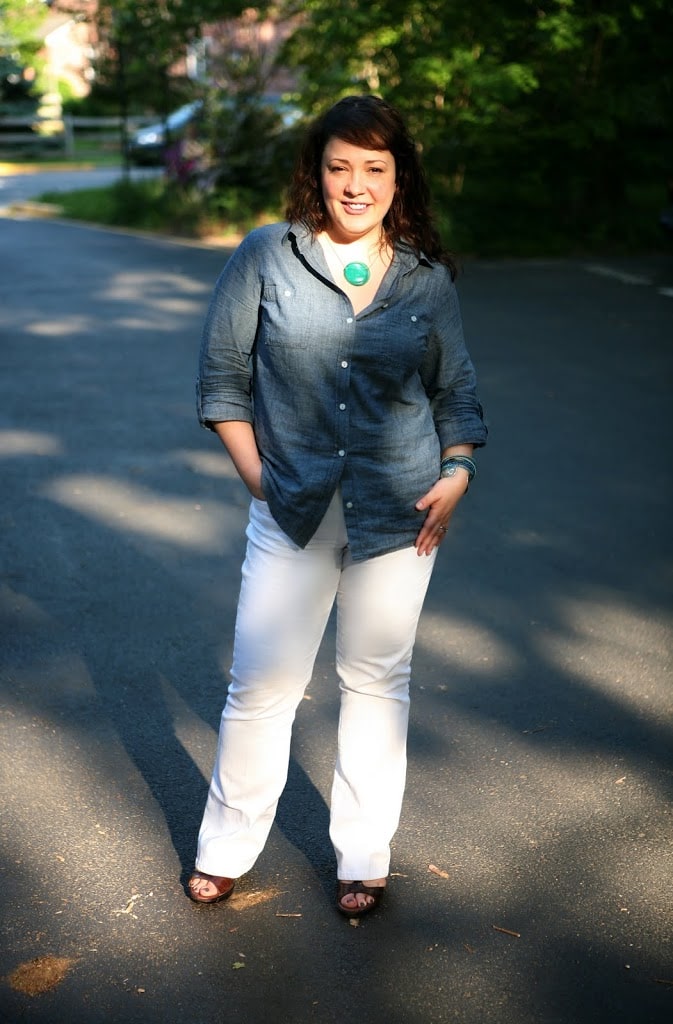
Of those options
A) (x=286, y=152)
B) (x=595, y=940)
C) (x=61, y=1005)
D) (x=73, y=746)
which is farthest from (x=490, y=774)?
(x=286, y=152)

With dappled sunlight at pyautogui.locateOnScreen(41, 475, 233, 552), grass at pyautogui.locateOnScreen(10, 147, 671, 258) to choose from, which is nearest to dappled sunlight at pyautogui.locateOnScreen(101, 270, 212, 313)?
grass at pyautogui.locateOnScreen(10, 147, 671, 258)

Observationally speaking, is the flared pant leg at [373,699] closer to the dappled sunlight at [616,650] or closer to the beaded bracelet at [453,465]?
the beaded bracelet at [453,465]

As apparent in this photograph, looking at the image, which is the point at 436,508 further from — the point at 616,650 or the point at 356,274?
the point at 616,650

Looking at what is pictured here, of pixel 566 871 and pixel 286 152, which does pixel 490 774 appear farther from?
pixel 286 152

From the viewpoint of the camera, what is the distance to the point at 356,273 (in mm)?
2789

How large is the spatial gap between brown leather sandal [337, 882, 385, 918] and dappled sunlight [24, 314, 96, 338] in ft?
25.3

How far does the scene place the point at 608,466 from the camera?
7023 mm

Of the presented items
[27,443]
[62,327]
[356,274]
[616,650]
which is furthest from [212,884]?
[62,327]

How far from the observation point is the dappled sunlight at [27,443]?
700 cm

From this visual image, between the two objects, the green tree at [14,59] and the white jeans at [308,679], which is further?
the green tree at [14,59]

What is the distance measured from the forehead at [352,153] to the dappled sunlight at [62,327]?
25.4ft

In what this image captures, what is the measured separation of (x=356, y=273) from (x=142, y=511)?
349cm

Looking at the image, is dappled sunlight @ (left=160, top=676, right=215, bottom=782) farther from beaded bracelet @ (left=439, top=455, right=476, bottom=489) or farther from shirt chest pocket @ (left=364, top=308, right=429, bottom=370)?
shirt chest pocket @ (left=364, top=308, right=429, bottom=370)

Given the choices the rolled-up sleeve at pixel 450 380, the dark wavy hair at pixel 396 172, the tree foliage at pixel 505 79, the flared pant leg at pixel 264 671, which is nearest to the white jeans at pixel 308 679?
the flared pant leg at pixel 264 671
